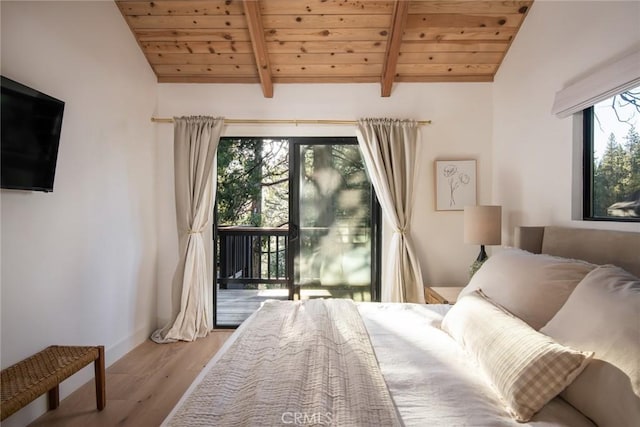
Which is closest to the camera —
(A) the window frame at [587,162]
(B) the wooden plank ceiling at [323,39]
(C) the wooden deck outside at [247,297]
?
(A) the window frame at [587,162]

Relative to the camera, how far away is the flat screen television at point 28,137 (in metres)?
1.66

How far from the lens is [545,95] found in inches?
95.9

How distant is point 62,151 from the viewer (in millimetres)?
2125

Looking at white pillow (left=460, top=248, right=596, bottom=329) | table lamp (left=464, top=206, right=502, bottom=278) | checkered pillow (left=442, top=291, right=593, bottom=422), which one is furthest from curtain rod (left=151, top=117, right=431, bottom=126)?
checkered pillow (left=442, top=291, right=593, bottom=422)

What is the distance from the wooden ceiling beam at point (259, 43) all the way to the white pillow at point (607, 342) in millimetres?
2729

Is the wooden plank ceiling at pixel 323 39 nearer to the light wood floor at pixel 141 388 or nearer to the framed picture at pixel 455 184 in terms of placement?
the framed picture at pixel 455 184

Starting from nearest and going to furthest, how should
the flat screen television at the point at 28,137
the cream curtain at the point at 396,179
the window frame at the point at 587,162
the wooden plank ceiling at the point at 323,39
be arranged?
the flat screen television at the point at 28,137 → the window frame at the point at 587,162 → the wooden plank ceiling at the point at 323,39 → the cream curtain at the point at 396,179

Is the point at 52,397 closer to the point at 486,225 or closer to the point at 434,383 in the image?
the point at 434,383

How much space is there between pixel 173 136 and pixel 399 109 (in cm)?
229

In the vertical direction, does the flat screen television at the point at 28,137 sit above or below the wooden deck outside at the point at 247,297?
above

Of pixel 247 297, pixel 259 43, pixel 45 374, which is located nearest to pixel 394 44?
pixel 259 43

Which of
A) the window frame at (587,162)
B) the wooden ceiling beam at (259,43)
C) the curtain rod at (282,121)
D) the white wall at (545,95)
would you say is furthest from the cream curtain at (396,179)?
the window frame at (587,162)

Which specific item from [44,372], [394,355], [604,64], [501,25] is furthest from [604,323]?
[501,25]

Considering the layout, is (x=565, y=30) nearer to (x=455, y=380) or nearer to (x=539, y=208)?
(x=539, y=208)
